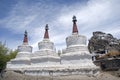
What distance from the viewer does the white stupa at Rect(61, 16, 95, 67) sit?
21031 mm

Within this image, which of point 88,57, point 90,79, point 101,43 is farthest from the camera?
point 101,43

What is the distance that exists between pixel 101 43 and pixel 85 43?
2157 centimetres

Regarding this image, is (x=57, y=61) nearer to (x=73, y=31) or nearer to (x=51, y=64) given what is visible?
(x=51, y=64)

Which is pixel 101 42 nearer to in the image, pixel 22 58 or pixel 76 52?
pixel 22 58

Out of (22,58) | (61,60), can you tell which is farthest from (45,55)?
(22,58)

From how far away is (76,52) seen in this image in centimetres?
2152

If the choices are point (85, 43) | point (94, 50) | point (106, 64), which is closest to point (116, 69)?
point (106, 64)

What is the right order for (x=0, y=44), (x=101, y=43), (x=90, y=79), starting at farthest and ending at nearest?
(x=101, y=43), (x=0, y=44), (x=90, y=79)

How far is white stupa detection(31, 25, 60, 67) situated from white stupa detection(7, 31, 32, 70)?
2459mm

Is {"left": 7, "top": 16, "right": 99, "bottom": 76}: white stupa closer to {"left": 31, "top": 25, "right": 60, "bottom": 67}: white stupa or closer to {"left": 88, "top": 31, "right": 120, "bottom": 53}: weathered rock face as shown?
{"left": 31, "top": 25, "right": 60, "bottom": 67}: white stupa

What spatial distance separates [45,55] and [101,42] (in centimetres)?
2290

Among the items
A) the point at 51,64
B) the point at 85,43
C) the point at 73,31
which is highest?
the point at 73,31

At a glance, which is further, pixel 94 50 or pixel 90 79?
pixel 94 50

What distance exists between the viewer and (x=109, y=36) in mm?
44969
